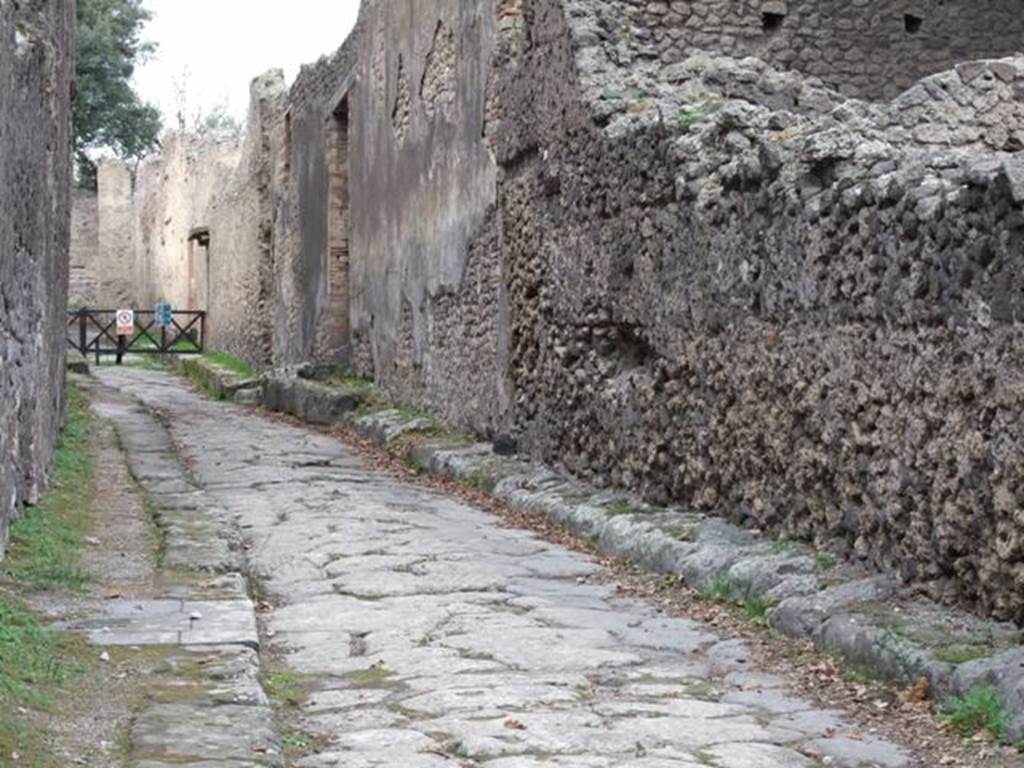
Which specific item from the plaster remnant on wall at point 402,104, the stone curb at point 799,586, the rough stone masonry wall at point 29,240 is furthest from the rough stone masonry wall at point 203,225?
the stone curb at point 799,586

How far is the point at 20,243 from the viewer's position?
7.15 meters

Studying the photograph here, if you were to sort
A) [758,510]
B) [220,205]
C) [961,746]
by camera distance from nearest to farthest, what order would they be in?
1. [961,746]
2. [758,510]
3. [220,205]

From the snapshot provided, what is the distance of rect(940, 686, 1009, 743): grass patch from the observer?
4.26 metres

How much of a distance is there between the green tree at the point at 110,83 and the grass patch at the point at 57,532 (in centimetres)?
2750

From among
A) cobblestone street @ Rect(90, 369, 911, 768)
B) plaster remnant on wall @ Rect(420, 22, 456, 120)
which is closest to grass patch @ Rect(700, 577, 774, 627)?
cobblestone street @ Rect(90, 369, 911, 768)

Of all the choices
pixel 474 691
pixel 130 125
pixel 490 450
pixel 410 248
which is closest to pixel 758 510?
pixel 474 691

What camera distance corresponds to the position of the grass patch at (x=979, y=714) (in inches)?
168

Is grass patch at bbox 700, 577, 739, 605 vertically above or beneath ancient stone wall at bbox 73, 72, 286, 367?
beneath

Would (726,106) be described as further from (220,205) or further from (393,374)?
(220,205)

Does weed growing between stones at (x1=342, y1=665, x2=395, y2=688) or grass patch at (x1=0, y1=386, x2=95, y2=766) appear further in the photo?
weed growing between stones at (x1=342, y1=665, x2=395, y2=688)

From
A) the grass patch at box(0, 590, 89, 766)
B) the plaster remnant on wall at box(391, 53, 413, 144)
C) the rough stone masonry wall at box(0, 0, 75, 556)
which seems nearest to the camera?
the grass patch at box(0, 590, 89, 766)

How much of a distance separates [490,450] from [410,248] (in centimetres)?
366

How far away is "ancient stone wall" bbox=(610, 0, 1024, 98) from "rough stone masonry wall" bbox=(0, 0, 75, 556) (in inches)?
135

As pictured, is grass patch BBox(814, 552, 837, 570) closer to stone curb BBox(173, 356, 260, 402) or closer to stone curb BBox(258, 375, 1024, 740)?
stone curb BBox(258, 375, 1024, 740)
